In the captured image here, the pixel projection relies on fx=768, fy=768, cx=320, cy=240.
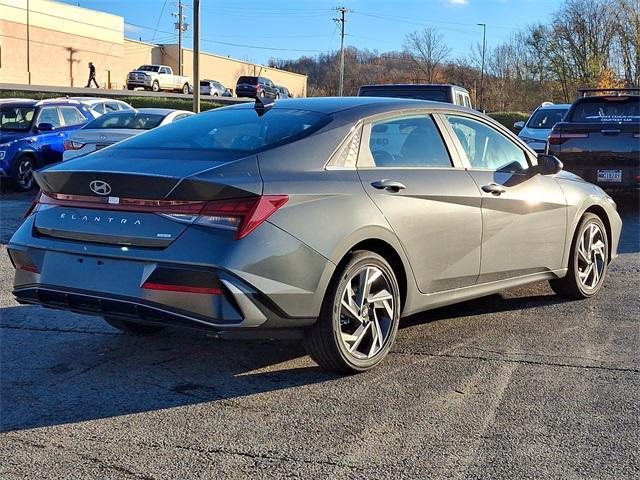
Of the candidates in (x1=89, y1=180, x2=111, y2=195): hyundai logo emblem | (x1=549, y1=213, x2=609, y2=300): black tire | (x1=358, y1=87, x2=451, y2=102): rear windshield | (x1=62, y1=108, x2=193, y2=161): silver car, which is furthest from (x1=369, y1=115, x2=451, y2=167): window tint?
(x1=358, y1=87, x2=451, y2=102): rear windshield

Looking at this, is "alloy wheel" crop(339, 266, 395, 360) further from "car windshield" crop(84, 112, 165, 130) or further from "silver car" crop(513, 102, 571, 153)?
"silver car" crop(513, 102, 571, 153)

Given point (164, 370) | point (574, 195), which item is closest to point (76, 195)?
point (164, 370)

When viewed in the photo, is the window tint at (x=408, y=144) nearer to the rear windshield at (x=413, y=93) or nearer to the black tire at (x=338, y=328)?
the black tire at (x=338, y=328)

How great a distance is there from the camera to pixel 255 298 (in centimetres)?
392

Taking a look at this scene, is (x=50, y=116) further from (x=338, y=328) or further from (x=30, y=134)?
(x=338, y=328)

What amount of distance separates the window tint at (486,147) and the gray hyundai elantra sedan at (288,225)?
0.02m

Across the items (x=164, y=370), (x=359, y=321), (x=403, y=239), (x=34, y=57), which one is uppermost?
(x=34, y=57)

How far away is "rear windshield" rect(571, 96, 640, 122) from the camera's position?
12227 mm

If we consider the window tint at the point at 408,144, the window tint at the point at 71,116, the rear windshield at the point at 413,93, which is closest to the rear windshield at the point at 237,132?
the window tint at the point at 408,144

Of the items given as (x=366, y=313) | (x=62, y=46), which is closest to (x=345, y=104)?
(x=366, y=313)

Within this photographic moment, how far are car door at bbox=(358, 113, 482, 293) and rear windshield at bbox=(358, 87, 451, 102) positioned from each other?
25.8ft

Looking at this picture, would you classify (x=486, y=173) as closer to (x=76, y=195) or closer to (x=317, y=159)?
(x=317, y=159)

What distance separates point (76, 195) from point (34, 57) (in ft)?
187

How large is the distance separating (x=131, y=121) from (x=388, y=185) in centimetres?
949
